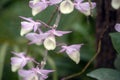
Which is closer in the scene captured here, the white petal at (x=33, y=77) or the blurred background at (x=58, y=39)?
the white petal at (x=33, y=77)

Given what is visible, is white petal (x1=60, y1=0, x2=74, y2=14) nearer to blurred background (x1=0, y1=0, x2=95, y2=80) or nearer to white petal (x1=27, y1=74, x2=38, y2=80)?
white petal (x1=27, y1=74, x2=38, y2=80)

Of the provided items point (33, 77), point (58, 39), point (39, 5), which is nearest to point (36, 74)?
point (33, 77)

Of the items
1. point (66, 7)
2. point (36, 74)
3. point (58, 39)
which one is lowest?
point (58, 39)

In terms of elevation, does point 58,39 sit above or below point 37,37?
below

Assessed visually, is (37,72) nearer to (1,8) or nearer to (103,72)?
(103,72)

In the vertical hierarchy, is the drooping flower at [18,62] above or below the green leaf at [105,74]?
above

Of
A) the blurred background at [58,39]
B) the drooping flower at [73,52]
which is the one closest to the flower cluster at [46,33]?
the drooping flower at [73,52]

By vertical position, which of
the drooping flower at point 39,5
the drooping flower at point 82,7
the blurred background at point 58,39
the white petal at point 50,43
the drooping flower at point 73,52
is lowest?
the blurred background at point 58,39

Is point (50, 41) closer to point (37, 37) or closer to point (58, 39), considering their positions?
point (37, 37)

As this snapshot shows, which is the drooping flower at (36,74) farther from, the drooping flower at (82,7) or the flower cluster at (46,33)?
the drooping flower at (82,7)
